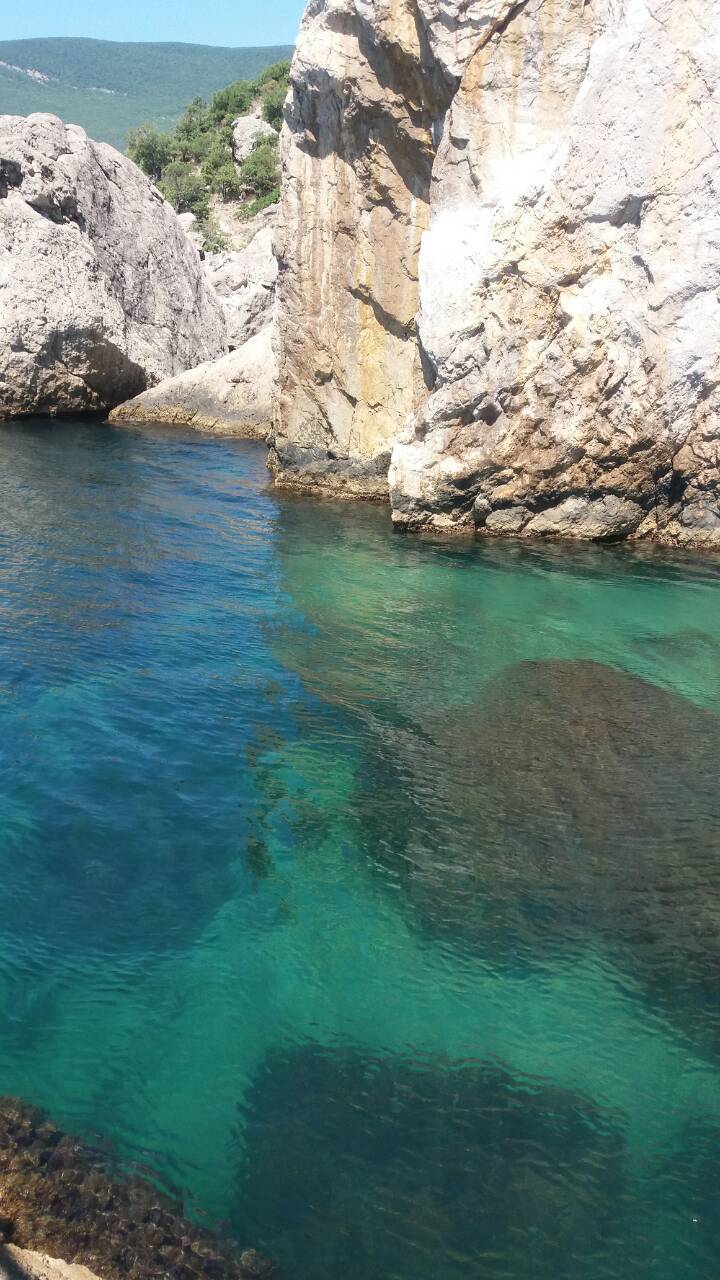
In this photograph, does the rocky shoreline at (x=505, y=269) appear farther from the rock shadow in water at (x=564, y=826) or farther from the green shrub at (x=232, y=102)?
the green shrub at (x=232, y=102)

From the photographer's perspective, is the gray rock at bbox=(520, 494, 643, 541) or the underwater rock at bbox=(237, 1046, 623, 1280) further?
the gray rock at bbox=(520, 494, 643, 541)

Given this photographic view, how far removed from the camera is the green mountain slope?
10300cm

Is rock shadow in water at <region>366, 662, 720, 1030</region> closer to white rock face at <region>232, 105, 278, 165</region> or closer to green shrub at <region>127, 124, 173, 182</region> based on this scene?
white rock face at <region>232, 105, 278, 165</region>

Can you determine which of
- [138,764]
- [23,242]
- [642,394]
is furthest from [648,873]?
[23,242]

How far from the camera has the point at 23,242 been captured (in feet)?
78.5

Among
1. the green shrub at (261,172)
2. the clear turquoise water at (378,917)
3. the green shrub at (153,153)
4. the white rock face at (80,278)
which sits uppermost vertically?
the green shrub at (153,153)

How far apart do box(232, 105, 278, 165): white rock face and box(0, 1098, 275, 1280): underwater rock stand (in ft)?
176

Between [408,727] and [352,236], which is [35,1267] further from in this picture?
[352,236]

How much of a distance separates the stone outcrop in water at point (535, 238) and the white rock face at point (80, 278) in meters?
8.98

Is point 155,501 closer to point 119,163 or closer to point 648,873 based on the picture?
point 648,873

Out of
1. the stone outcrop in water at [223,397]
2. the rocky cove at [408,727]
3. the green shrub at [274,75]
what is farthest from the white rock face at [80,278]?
the green shrub at [274,75]

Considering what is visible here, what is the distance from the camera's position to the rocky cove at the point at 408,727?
4746 mm

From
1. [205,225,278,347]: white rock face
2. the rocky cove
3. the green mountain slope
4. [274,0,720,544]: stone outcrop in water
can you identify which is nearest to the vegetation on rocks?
[205,225,278,347]: white rock face

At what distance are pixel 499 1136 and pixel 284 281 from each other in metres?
15.6
